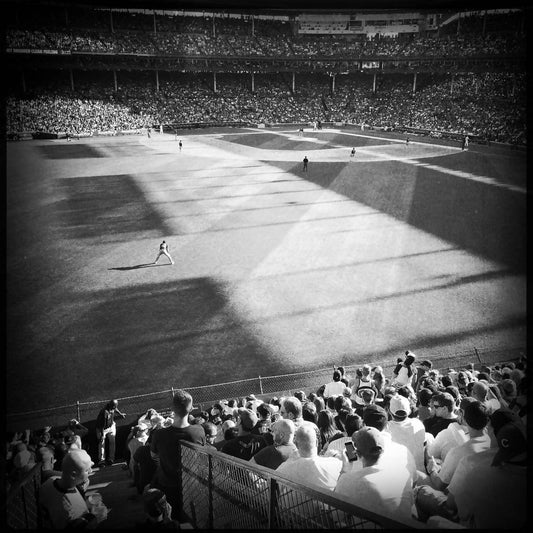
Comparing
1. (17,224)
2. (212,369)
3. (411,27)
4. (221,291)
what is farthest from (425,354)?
(411,27)

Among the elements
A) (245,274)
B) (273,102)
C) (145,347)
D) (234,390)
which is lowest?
(234,390)

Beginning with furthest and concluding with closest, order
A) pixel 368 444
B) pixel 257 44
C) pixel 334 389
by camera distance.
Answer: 1. pixel 257 44
2. pixel 334 389
3. pixel 368 444

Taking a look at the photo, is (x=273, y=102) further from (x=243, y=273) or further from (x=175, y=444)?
(x=175, y=444)

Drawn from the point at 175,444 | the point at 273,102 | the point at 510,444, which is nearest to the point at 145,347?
the point at 175,444

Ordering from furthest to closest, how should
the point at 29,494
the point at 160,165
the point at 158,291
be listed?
the point at 160,165 < the point at 158,291 < the point at 29,494

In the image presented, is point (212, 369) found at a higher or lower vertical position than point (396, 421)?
lower

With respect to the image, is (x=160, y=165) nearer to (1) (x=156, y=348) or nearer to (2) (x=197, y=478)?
(1) (x=156, y=348)

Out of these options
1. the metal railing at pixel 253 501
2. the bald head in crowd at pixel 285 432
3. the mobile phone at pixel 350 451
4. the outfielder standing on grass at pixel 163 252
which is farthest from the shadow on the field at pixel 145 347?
the bald head in crowd at pixel 285 432

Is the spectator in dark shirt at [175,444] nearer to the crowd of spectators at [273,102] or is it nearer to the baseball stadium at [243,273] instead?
the baseball stadium at [243,273]
